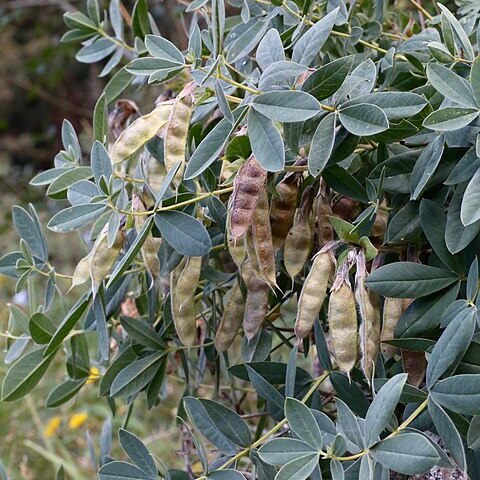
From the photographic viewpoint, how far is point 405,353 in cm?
69

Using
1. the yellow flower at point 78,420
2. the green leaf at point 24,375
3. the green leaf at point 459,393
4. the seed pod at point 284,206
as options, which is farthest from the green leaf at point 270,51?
the yellow flower at point 78,420

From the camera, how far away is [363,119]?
A: 0.64 m

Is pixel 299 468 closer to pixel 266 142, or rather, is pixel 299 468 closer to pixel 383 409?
pixel 383 409

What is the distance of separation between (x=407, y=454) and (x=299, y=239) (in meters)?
0.22

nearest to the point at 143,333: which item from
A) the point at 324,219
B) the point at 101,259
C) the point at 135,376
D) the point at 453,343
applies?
the point at 135,376

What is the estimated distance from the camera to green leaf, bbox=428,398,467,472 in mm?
584

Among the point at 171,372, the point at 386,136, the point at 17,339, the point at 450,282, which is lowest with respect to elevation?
the point at 171,372

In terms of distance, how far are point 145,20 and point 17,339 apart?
452 millimetres

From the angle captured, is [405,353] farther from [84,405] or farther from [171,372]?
[84,405]

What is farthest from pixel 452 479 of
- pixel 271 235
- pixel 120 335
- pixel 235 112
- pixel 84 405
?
pixel 84 405

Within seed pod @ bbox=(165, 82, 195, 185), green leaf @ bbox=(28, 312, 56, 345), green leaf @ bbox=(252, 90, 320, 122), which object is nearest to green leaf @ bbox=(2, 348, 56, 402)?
green leaf @ bbox=(28, 312, 56, 345)

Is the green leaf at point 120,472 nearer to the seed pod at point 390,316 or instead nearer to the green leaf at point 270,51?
the seed pod at point 390,316

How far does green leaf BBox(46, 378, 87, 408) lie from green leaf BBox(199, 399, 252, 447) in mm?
310

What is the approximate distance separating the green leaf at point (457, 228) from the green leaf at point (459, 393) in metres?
0.11
